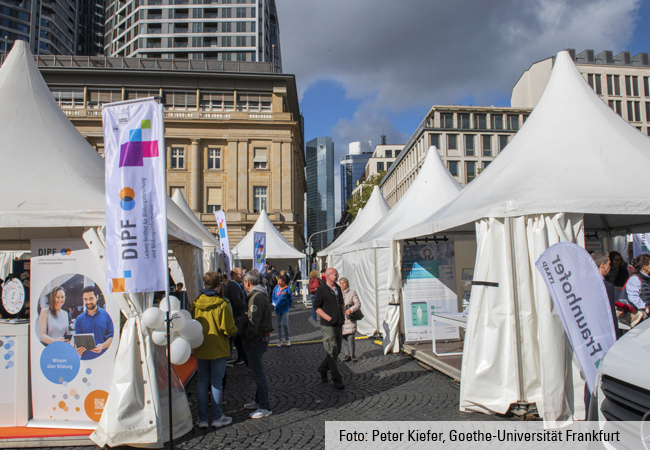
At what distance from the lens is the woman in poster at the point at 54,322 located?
4664 millimetres

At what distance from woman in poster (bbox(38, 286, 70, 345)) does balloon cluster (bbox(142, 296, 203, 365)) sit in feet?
3.22

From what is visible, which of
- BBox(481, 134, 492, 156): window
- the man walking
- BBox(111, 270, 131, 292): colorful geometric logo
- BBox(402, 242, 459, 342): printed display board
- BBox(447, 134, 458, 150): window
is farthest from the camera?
BBox(481, 134, 492, 156): window

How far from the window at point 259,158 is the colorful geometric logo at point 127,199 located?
3906 cm

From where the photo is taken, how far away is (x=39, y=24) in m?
84.4

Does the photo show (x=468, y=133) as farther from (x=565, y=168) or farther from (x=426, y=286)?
(x=565, y=168)

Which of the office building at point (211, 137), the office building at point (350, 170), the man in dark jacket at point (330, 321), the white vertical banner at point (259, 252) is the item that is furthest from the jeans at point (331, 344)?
the office building at point (350, 170)

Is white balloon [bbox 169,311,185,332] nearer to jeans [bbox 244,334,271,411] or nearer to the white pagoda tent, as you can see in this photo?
jeans [bbox 244,334,271,411]

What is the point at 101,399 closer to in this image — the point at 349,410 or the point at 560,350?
the point at 349,410

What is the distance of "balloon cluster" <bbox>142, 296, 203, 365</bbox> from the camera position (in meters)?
4.41

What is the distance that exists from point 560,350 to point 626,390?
2.29 metres

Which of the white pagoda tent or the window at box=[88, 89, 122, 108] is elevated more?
the window at box=[88, 89, 122, 108]

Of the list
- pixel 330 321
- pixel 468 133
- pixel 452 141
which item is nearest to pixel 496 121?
pixel 468 133

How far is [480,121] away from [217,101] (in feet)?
128

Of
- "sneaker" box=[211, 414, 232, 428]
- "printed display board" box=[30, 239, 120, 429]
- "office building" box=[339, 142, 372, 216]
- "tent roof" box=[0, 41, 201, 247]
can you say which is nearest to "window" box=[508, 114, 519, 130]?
"tent roof" box=[0, 41, 201, 247]
